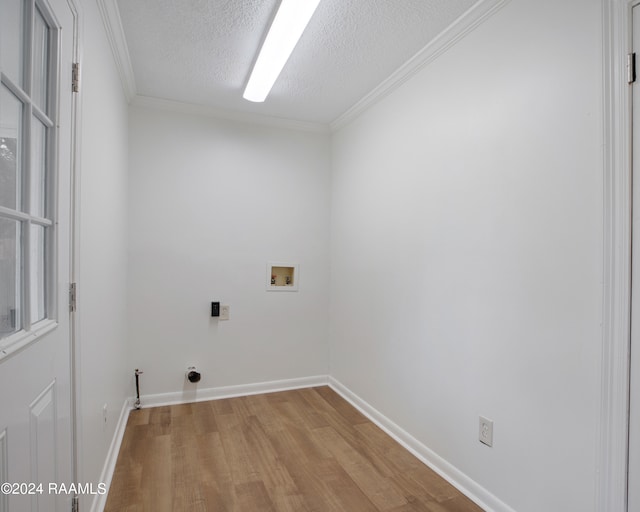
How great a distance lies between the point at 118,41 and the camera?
207 cm

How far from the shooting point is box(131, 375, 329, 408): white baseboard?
9.80ft


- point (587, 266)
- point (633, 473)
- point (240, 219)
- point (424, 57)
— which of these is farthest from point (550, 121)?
point (240, 219)

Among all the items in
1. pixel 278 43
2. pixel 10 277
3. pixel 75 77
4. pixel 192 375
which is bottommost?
pixel 192 375

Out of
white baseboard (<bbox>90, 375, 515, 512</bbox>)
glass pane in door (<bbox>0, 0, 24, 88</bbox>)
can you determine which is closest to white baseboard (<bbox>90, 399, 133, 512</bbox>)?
white baseboard (<bbox>90, 375, 515, 512</bbox>)

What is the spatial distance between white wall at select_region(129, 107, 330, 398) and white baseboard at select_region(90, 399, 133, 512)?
329mm

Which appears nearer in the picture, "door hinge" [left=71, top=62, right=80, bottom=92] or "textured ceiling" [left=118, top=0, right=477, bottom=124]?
"door hinge" [left=71, top=62, right=80, bottom=92]

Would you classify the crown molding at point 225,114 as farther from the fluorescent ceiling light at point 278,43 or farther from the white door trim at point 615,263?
the white door trim at point 615,263

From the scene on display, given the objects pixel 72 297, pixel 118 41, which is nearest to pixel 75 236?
pixel 72 297

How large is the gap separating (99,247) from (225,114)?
73.5 inches

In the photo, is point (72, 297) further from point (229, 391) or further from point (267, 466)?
point (229, 391)

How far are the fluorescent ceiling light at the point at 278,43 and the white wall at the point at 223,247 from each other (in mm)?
733

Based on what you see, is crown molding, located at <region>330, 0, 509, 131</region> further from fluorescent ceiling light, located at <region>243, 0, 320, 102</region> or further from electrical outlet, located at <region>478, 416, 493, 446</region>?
electrical outlet, located at <region>478, 416, 493, 446</region>

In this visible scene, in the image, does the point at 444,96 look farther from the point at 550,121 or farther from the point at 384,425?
the point at 384,425

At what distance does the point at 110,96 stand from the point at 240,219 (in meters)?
1.42
